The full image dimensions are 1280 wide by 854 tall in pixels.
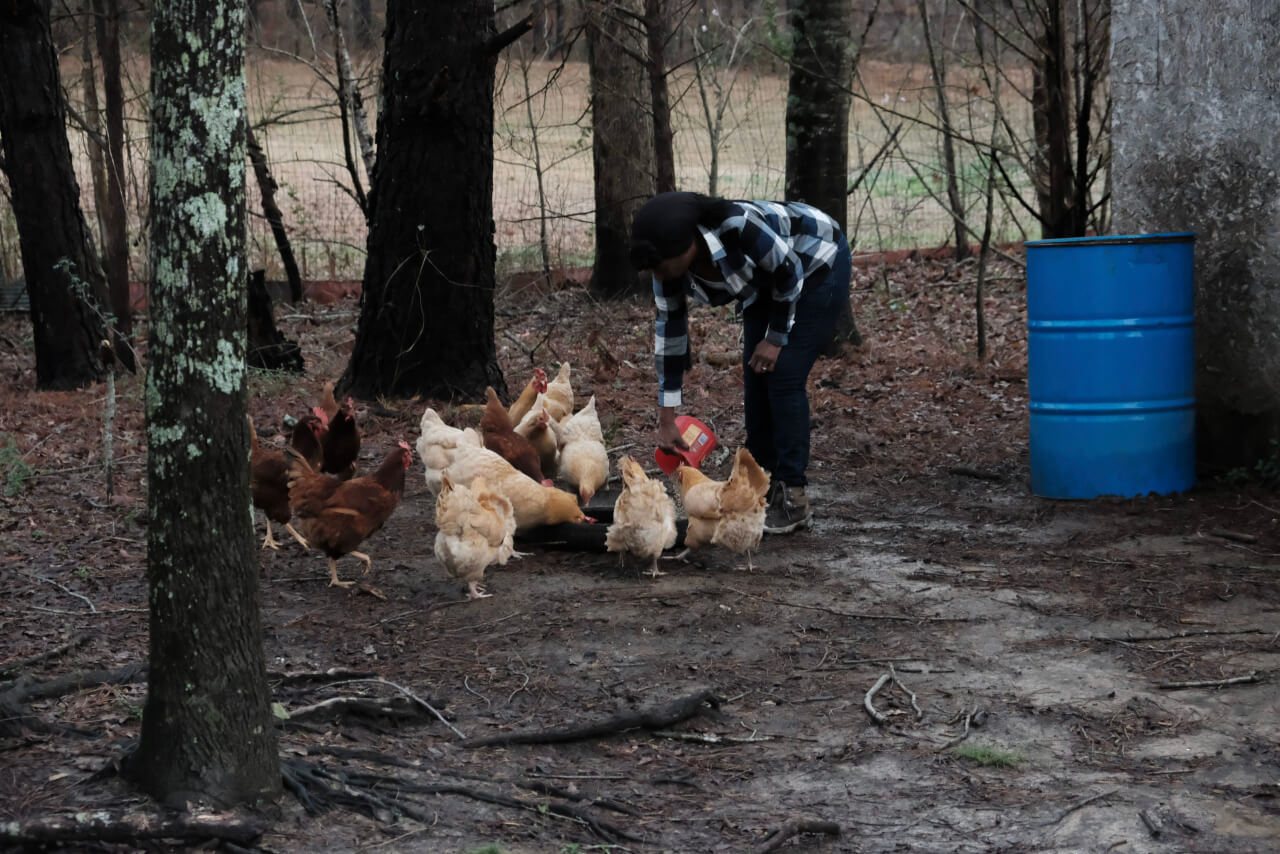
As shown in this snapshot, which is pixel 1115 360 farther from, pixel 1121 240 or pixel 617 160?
pixel 617 160

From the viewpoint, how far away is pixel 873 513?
632cm

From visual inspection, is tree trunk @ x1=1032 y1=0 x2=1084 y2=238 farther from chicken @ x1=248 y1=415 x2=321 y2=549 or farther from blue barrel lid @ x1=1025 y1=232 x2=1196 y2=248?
chicken @ x1=248 y1=415 x2=321 y2=549

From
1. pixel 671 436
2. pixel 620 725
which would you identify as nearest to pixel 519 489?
pixel 671 436

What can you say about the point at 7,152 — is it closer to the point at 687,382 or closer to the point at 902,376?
the point at 687,382

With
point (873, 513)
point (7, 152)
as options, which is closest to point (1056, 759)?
point (873, 513)

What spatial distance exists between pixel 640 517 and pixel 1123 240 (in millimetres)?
2926

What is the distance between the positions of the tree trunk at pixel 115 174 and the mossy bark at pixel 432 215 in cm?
252

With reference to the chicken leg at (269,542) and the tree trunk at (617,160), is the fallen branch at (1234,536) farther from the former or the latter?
the tree trunk at (617,160)

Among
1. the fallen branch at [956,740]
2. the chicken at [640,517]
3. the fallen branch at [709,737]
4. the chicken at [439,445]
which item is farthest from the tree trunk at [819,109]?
the fallen branch at [709,737]

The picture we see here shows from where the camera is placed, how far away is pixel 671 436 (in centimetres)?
575

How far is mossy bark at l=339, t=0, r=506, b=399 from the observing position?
8.12 metres

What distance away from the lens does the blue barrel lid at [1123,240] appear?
593cm

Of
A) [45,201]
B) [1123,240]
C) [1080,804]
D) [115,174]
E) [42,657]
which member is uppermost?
[115,174]

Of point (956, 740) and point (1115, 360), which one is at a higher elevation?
point (1115, 360)
